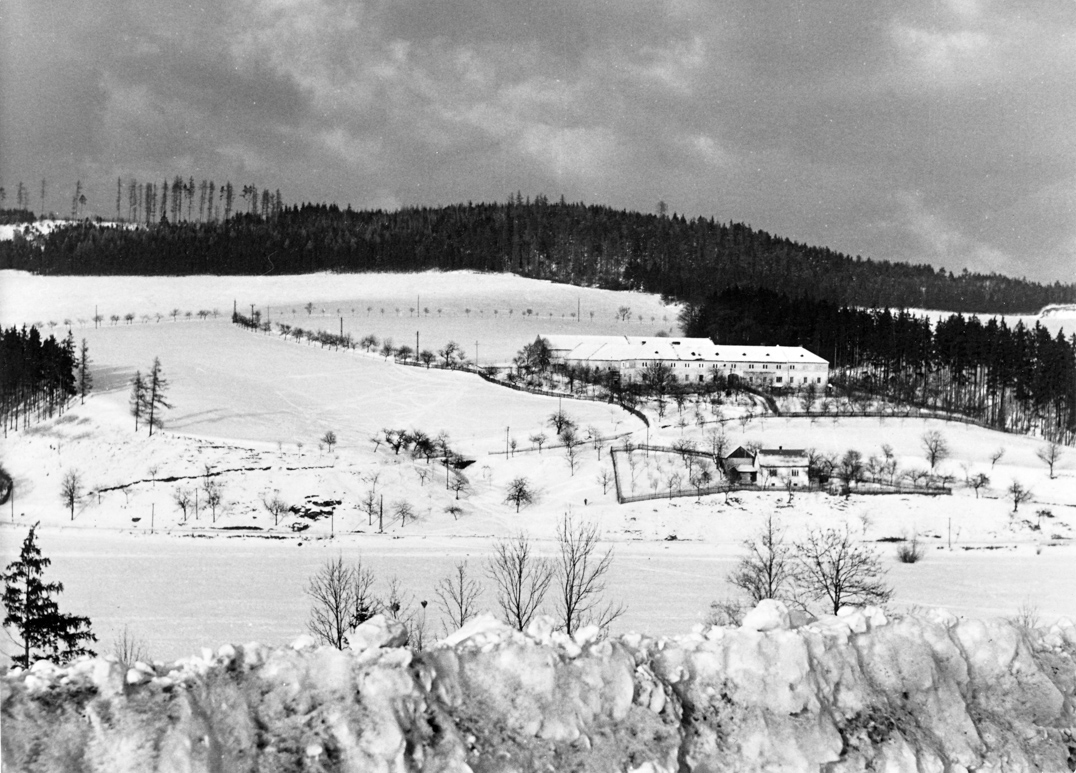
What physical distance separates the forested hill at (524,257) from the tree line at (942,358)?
159 ft

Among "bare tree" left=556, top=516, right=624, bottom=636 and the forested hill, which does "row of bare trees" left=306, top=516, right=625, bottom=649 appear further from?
the forested hill

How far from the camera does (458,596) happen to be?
105 feet

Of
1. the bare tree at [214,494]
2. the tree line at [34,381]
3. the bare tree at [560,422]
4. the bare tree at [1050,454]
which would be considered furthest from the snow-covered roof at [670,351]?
the tree line at [34,381]

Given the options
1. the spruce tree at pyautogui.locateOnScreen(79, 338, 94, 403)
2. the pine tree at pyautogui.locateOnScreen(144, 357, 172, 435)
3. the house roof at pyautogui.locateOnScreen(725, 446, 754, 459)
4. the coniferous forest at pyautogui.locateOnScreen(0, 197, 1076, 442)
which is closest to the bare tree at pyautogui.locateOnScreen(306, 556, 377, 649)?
the house roof at pyautogui.locateOnScreen(725, 446, 754, 459)

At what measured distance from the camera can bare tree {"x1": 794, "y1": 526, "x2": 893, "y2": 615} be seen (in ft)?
92.9

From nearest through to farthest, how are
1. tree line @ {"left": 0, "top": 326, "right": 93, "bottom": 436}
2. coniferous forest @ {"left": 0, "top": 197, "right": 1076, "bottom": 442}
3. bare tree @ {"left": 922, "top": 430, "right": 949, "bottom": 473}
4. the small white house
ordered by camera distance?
1. the small white house
2. bare tree @ {"left": 922, "top": 430, "right": 949, "bottom": 473}
3. tree line @ {"left": 0, "top": 326, "right": 93, "bottom": 436}
4. coniferous forest @ {"left": 0, "top": 197, "right": 1076, "bottom": 442}

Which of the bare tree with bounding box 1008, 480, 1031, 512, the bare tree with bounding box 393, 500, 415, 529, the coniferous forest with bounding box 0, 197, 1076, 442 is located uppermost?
the coniferous forest with bounding box 0, 197, 1076, 442

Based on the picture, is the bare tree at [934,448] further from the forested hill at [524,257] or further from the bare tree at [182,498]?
the forested hill at [524,257]

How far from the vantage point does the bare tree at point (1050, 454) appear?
5875 cm

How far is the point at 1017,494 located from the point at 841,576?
23652 mm

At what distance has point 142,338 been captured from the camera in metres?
105

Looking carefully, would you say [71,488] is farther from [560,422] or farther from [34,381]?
[560,422]

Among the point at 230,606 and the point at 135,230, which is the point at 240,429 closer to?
the point at 230,606

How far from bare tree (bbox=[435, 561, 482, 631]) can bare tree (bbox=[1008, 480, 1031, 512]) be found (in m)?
36.4
